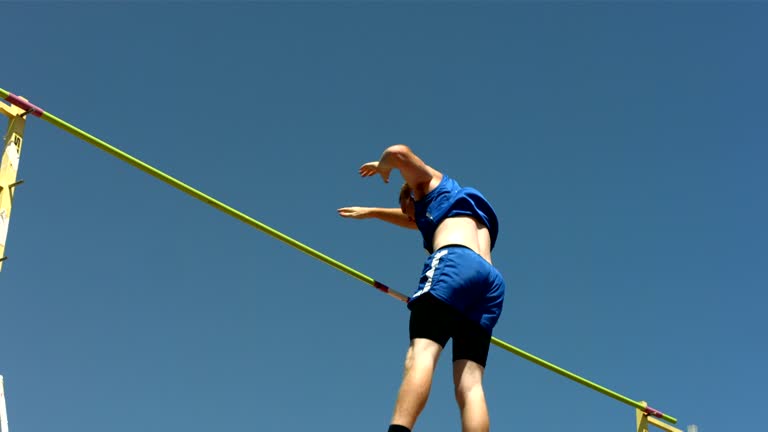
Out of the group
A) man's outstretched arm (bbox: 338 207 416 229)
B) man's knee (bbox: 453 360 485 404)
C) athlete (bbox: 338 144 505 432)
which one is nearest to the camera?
athlete (bbox: 338 144 505 432)

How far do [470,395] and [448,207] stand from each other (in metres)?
1.23

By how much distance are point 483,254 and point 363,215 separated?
1.86 m

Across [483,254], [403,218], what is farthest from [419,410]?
[403,218]

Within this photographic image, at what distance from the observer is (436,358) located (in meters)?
5.07

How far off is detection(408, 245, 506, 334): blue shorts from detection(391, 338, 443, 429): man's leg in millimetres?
334

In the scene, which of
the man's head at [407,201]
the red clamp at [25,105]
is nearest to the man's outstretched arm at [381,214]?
the man's head at [407,201]

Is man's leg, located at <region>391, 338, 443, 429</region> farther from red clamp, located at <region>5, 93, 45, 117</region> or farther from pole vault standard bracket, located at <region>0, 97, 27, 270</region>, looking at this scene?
red clamp, located at <region>5, 93, 45, 117</region>

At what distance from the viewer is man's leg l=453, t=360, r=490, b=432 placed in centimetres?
501

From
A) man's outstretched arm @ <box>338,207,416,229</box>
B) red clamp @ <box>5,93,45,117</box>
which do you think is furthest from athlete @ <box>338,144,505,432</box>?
red clamp @ <box>5,93,45,117</box>

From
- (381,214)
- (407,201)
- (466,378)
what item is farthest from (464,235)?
(381,214)

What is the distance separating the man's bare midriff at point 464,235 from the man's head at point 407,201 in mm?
466

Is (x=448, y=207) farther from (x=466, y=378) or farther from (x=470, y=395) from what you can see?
(x=470, y=395)

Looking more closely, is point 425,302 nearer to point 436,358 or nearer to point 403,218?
point 436,358

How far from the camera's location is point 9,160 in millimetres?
5270
